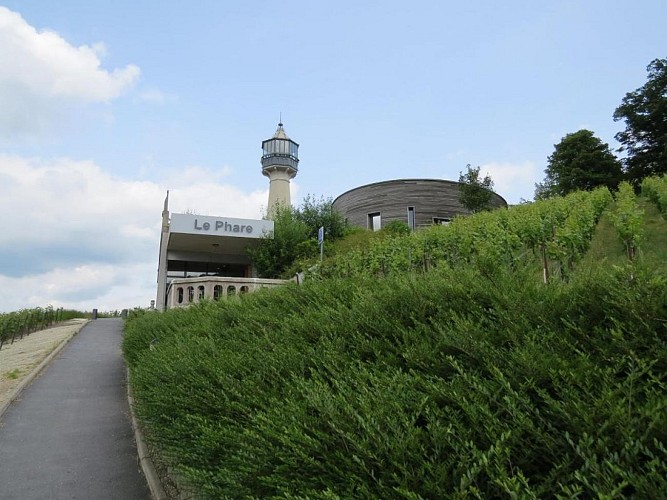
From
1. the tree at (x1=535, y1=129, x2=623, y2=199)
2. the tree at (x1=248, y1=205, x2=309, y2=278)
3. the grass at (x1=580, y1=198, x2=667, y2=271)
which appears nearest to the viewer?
the grass at (x1=580, y1=198, x2=667, y2=271)

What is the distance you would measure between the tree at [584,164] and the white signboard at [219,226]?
2316cm

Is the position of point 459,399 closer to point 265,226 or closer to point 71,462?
point 71,462

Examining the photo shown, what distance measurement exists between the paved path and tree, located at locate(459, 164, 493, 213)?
2367 centimetres

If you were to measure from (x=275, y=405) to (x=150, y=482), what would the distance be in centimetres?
358

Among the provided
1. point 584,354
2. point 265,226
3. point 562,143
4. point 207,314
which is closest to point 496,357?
point 584,354

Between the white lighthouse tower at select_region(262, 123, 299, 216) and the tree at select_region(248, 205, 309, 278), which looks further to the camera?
the white lighthouse tower at select_region(262, 123, 299, 216)

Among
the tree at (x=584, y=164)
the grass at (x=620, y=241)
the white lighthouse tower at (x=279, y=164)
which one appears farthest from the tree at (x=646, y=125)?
the white lighthouse tower at (x=279, y=164)

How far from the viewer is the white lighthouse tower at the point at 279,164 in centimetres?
4653

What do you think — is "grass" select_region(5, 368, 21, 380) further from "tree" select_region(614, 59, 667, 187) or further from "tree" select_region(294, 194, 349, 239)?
"tree" select_region(614, 59, 667, 187)

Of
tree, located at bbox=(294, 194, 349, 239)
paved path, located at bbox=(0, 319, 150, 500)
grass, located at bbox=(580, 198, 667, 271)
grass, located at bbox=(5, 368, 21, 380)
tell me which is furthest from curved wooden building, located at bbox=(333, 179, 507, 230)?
grass, located at bbox=(5, 368, 21, 380)

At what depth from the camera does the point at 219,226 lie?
26547 millimetres

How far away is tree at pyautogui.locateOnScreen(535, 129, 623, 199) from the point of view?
3603 cm

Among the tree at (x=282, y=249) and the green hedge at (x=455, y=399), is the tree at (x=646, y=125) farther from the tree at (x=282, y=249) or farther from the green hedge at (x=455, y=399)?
the green hedge at (x=455, y=399)

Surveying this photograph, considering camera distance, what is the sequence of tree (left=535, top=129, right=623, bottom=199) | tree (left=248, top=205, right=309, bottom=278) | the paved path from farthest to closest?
1. tree (left=535, top=129, right=623, bottom=199)
2. tree (left=248, top=205, right=309, bottom=278)
3. the paved path
